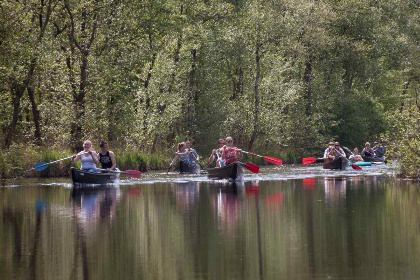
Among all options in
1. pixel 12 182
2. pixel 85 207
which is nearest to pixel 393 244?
pixel 85 207

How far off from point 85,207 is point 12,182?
10627mm

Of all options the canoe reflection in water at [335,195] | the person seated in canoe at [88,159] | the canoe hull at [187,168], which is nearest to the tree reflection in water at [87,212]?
the person seated in canoe at [88,159]

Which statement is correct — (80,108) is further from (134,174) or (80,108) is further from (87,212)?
(87,212)

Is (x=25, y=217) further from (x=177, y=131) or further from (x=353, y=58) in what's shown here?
(x=353, y=58)

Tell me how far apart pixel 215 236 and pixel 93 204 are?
7407 millimetres

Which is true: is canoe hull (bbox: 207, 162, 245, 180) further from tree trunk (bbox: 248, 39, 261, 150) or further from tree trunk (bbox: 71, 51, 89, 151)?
tree trunk (bbox: 248, 39, 261, 150)

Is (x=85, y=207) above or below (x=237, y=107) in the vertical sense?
below

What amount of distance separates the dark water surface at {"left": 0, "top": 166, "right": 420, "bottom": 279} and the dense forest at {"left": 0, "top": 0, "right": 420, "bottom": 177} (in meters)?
7.83

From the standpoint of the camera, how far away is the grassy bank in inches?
1121

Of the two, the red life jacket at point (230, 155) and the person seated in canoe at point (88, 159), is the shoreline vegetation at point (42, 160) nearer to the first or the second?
the person seated in canoe at point (88, 159)

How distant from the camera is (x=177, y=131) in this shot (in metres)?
42.1

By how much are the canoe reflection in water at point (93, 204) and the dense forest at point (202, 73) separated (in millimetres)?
6704

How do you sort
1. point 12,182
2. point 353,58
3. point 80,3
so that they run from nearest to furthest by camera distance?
point 12,182
point 80,3
point 353,58

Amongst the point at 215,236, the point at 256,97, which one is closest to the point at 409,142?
the point at 215,236
